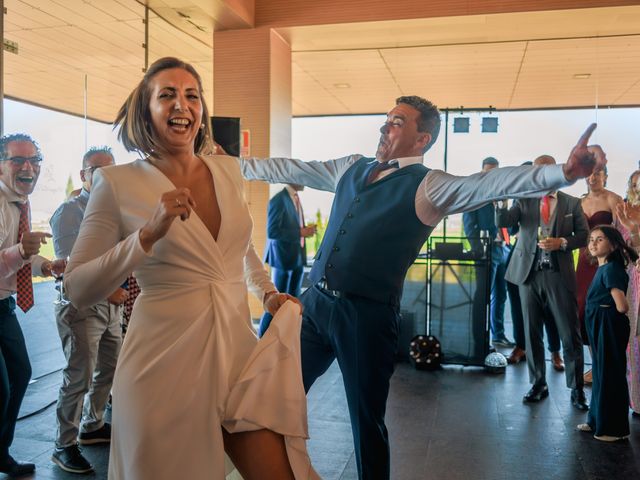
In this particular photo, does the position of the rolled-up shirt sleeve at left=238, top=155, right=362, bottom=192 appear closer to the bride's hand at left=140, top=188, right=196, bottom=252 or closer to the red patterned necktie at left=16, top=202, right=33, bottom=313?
the red patterned necktie at left=16, top=202, right=33, bottom=313

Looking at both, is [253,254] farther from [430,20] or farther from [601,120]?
[601,120]

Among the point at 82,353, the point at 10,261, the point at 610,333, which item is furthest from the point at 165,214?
the point at 610,333

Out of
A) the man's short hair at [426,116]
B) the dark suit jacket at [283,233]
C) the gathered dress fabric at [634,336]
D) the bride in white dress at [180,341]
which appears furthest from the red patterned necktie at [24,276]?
the gathered dress fabric at [634,336]

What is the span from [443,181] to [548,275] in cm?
260

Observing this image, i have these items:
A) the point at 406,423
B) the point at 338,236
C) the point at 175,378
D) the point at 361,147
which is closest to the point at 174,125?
the point at 175,378

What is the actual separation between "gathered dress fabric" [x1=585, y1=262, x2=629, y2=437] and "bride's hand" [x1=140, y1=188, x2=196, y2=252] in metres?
3.11

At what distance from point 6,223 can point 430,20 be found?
16.8ft

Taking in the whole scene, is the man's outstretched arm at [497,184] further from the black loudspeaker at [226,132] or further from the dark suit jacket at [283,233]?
the dark suit jacket at [283,233]

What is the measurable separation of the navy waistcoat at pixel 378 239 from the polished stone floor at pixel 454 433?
1.34m

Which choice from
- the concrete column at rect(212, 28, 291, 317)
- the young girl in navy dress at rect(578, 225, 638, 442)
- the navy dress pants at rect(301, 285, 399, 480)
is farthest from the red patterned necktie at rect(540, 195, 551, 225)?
the concrete column at rect(212, 28, 291, 317)

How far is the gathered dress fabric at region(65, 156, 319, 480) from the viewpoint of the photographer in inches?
61.4

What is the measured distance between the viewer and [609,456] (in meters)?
3.60

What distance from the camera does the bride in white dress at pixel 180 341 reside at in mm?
1560

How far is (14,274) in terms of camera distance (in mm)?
3082
